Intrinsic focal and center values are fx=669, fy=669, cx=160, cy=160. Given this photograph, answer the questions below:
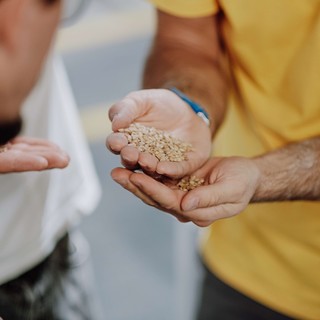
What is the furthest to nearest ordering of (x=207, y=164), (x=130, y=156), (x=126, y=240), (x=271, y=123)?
(x=126, y=240), (x=271, y=123), (x=207, y=164), (x=130, y=156)

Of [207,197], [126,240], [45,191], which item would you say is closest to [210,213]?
[207,197]

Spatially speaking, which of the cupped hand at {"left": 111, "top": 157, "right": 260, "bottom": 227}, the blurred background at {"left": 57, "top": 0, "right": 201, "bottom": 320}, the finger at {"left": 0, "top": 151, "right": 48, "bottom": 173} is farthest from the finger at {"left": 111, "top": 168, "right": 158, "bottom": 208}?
the blurred background at {"left": 57, "top": 0, "right": 201, "bottom": 320}

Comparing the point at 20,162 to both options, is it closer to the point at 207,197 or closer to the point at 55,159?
the point at 55,159

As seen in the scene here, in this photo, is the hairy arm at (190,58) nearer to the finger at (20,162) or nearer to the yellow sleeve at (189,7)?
the yellow sleeve at (189,7)

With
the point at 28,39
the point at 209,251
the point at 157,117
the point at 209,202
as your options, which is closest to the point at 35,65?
the point at 28,39

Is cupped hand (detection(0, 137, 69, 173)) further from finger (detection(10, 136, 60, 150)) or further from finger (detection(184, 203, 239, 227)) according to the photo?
finger (detection(184, 203, 239, 227))
